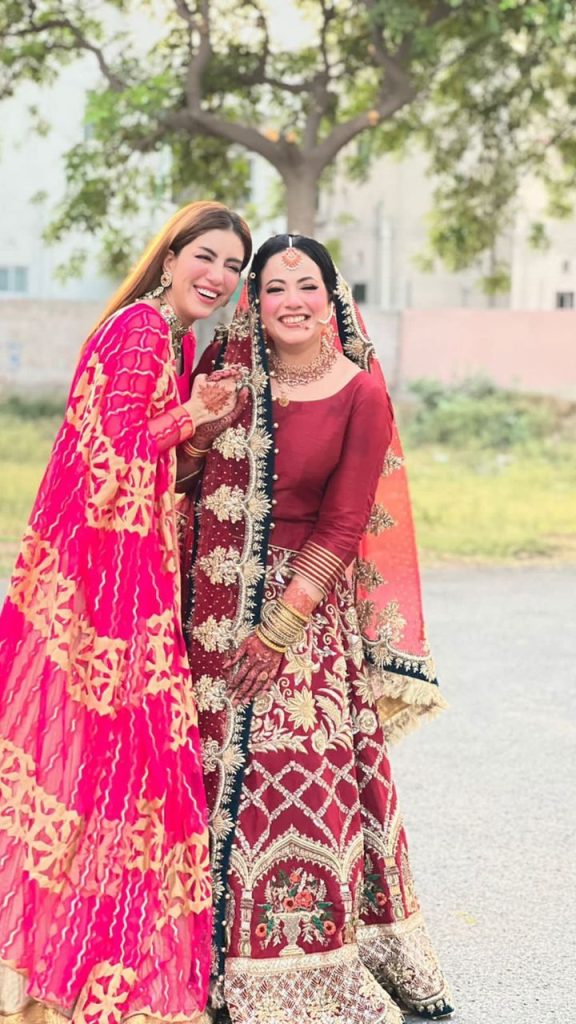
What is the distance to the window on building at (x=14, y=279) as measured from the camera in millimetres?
17000

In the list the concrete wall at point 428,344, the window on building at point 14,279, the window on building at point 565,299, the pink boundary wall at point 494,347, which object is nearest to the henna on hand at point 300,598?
the concrete wall at point 428,344

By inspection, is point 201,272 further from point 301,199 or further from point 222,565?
point 301,199

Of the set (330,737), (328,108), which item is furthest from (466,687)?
(328,108)

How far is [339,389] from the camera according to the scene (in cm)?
316

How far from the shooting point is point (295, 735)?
3113mm

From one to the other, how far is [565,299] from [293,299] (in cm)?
1722

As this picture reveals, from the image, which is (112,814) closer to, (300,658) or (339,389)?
(300,658)

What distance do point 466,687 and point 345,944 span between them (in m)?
3.99

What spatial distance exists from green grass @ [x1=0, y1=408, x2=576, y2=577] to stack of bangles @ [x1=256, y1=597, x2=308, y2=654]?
709cm

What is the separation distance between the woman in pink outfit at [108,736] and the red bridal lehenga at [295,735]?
113 mm

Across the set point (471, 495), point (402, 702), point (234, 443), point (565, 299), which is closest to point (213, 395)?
point (234, 443)

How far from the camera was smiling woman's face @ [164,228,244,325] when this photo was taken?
3.12m

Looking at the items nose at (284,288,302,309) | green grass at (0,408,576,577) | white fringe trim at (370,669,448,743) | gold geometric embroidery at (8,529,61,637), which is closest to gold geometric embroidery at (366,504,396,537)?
white fringe trim at (370,669,448,743)

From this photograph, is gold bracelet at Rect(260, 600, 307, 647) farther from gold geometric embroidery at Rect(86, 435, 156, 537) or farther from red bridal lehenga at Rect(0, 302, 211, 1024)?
gold geometric embroidery at Rect(86, 435, 156, 537)
